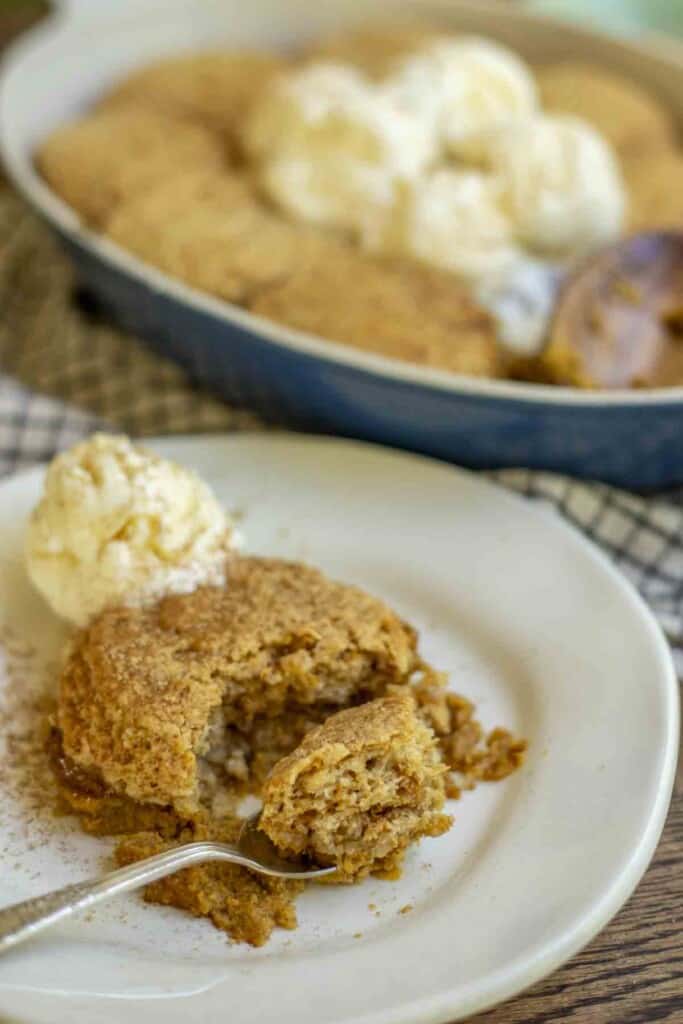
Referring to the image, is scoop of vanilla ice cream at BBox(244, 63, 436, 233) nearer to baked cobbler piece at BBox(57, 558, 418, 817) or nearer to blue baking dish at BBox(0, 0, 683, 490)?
blue baking dish at BBox(0, 0, 683, 490)

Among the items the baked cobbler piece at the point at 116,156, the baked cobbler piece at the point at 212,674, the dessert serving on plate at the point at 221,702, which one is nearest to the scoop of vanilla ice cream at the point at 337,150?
the baked cobbler piece at the point at 116,156

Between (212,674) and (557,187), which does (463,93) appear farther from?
(212,674)

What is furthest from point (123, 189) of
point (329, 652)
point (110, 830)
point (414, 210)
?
point (110, 830)

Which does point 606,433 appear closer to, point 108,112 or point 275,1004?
point 275,1004

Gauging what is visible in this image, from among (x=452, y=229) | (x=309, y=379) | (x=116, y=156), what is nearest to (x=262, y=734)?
(x=309, y=379)

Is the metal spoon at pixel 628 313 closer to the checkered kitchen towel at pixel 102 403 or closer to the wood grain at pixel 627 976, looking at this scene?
the checkered kitchen towel at pixel 102 403

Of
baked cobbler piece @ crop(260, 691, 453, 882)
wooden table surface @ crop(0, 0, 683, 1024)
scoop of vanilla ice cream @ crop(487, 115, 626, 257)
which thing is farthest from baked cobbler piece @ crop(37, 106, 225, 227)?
wooden table surface @ crop(0, 0, 683, 1024)

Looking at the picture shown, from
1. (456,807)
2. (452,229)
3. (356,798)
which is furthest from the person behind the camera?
(452,229)
